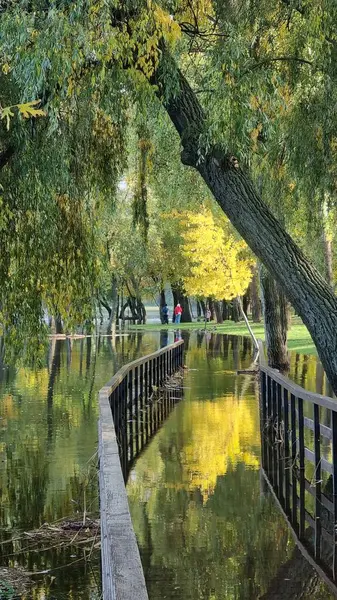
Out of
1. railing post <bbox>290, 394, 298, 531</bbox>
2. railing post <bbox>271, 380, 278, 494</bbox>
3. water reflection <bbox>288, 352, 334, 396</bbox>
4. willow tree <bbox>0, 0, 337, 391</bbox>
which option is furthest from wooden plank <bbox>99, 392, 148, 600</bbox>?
water reflection <bbox>288, 352, 334, 396</bbox>

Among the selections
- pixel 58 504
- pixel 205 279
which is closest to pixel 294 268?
pixel 58 504

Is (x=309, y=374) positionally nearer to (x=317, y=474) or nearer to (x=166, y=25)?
(x=317, y=474)

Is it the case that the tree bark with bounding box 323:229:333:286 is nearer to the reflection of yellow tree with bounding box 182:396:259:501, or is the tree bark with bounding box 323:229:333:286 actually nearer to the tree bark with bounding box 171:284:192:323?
the reflection of yellow tree with bounding box 182:396:259:501

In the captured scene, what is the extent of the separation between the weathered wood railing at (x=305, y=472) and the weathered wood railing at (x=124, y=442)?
1874 millimetres

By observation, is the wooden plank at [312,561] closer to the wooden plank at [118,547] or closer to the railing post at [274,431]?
the wooden plank at [118,547]

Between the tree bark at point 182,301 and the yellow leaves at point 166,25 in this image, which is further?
the tree bark at point 182,301

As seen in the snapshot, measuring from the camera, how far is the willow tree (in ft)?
30.4

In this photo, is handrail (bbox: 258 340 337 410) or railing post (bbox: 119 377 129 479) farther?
railing post (bbox: 119 377 129 479)

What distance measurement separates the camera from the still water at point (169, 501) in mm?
7602

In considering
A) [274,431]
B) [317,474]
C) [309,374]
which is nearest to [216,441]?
[274,431]

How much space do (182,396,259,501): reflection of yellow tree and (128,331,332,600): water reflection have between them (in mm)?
15

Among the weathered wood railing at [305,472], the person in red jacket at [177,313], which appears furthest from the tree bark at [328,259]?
the person in red jacket at [177,313]

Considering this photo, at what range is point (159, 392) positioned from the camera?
22859 mm

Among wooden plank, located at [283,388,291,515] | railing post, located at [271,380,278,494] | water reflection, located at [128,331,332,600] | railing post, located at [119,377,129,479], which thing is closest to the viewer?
water reflection, located at [128,331,332,600]
